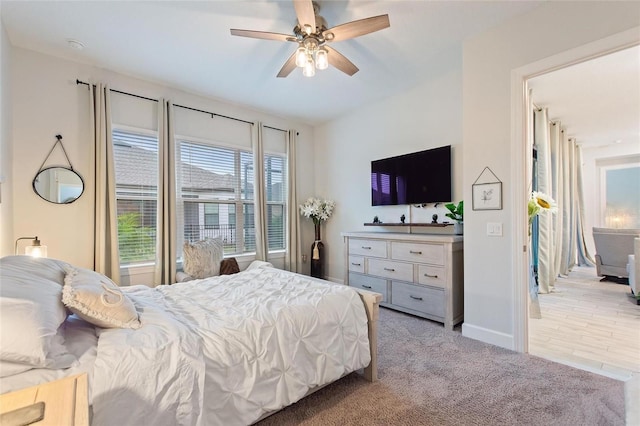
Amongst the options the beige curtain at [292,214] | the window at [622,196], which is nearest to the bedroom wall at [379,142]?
the beige curtain at [292,214]

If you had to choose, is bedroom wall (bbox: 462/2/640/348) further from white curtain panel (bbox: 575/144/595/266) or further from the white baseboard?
white curtain panel (bbox: 575/144/595/266)

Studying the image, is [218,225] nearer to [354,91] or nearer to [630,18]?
[354,91]

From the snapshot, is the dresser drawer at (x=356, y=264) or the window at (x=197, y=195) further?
the dresser drawer at (x=356, y=264)

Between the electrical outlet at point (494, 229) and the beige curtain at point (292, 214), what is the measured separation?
291 centimetres

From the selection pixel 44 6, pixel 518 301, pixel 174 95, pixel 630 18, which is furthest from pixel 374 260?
pixel 44 6

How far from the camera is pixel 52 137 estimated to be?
2.94m

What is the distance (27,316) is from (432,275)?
313cm

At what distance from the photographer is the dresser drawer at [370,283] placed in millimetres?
3623

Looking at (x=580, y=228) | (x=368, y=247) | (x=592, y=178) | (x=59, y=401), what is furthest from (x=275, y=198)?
(x=592, y=178)

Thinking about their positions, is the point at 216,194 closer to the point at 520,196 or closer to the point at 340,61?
the point at 340,61

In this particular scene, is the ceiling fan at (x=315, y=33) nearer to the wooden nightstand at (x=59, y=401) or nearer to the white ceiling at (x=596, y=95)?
the white ceiling at (x=596, y=95)

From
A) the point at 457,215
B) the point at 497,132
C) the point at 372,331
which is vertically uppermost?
the point at 497,132

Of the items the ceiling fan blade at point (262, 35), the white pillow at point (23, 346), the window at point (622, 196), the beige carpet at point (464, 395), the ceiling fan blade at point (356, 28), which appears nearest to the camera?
the white pillow at point (23, 346)

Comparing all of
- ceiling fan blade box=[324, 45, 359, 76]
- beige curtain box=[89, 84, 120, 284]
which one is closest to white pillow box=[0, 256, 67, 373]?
beige curtain box=[89, 84, 120, 284]
